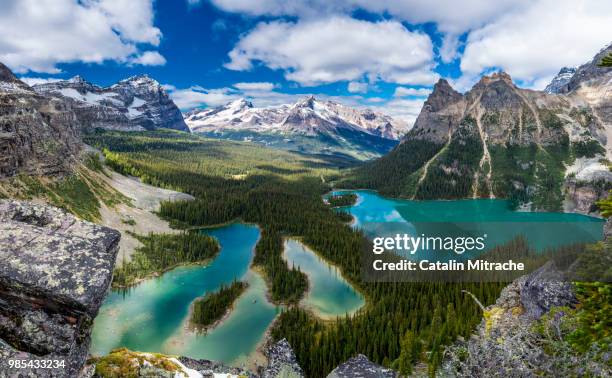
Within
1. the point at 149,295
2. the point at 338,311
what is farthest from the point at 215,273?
the point at 338,311

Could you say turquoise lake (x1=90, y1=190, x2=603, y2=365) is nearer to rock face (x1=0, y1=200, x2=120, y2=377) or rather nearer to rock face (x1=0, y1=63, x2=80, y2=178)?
rock face (x1=0, y1=200, x2=120, y2=377)

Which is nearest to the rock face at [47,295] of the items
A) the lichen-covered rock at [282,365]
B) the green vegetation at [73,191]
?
the lichen-covered rock at [282,365]

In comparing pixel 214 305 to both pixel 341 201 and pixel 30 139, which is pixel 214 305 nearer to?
pixel 30 139

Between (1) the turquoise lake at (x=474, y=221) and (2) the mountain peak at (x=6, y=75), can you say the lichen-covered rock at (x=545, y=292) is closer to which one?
(1) the turquoise lake at (x=474, y=221)

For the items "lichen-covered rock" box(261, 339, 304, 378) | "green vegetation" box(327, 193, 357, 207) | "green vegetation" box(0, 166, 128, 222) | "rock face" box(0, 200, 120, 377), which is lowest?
"lichen-covered rock" box(261, 339, 304, 378)

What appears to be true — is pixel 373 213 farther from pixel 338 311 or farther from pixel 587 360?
pixel 587 360

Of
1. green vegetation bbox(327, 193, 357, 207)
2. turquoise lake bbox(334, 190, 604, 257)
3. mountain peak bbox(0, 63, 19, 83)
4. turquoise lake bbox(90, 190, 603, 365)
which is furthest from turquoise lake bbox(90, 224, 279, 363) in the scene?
mountain peak bbox(0, 63, 19, 83)
